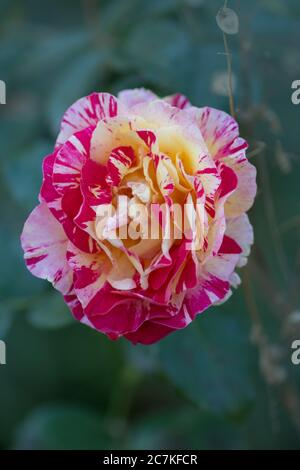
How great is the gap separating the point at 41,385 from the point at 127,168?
716 millimetres

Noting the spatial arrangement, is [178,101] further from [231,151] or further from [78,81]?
[78,81]

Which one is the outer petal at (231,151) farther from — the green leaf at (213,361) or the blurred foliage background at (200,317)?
the green leaf at (213,361)

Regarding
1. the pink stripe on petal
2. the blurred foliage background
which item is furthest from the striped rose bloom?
the blurred foliage background

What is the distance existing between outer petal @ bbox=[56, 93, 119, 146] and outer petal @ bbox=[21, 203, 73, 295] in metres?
0.07

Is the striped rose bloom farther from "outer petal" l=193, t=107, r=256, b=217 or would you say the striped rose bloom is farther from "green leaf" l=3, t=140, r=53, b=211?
"green leaf" l=3, t=140, r=53, b=211

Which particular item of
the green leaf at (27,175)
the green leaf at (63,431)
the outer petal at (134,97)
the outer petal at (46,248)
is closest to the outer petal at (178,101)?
the outer petal at (134,97)

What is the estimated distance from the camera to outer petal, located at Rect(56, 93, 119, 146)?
1.97 feet

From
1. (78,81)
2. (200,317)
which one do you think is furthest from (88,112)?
(78,81)

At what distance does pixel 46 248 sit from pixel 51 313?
28cm

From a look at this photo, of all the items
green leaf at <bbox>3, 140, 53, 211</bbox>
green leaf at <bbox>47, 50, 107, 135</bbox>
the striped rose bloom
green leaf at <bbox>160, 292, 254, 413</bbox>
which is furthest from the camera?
green leaf at <bbox>47, 50, 107, 135</bbox>

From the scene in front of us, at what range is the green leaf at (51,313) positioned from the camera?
845mm

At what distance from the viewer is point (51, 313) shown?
86 cm
